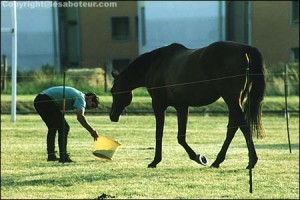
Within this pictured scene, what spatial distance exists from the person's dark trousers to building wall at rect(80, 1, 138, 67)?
35.9m

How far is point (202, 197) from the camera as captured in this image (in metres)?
10.2

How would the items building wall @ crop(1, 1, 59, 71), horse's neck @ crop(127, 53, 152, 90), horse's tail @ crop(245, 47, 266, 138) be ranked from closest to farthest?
horse's tail @ crop(245, 47, 266, 138), horse's neck @ crop(127, 53, 152, 90), building wall @ crop(1, 1, 59, 71)

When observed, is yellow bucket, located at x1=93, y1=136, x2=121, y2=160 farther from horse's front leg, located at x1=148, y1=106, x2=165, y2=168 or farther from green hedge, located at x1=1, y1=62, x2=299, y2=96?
green hedge, located at x1=1, y1=62, x2=299, y2=96

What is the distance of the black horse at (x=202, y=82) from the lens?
1266cm

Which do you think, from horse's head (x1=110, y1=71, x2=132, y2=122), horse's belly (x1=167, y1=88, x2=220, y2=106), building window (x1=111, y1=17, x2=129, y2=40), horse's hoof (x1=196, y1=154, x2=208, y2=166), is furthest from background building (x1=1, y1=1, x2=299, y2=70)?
horse's hoof (x1=196, y1=154, x2=208, y2=166)

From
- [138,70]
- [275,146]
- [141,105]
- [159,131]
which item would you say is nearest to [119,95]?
[138,70]

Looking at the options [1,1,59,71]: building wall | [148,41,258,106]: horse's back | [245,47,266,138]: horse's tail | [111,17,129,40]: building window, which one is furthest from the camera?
[111,17,129,40]: building window

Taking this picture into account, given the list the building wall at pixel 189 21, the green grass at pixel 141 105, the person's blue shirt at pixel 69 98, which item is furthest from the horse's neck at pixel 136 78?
the building wall at pixel 189 21

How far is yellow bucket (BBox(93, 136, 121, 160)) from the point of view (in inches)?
538

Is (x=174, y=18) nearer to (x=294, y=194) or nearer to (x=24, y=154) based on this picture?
(x=24, y=154)

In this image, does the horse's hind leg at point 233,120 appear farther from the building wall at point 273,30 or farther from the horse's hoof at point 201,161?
the building wall at point 273,30

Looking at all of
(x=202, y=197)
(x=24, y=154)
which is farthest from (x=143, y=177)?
(x=24, y=154)

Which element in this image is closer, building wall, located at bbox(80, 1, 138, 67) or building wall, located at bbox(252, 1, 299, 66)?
building wall, located at bbox(252, 1, 299, 66)

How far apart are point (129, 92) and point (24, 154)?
2.58 m
